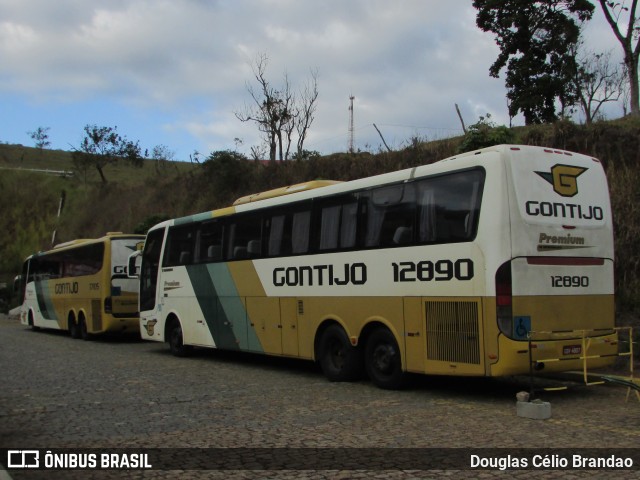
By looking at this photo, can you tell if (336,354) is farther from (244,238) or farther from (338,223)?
(244,238)

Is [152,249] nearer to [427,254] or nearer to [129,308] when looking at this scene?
[129,308]

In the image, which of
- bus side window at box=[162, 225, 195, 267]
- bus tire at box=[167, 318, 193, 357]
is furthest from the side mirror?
bus tire at box=[167, 318, 193, 357]

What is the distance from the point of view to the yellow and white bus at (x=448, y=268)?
830 centimetres

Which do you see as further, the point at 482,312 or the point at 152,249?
the point at 152,249

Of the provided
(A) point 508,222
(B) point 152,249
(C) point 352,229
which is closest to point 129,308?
(B) point 152,249

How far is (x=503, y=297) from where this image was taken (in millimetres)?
8188

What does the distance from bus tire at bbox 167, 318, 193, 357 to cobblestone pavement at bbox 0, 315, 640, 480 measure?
2654mm

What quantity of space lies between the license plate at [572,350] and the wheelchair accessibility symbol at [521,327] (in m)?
0.65

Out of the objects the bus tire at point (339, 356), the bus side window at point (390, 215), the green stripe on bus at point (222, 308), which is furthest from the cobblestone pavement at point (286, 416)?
the bus side window at point (390, 215)

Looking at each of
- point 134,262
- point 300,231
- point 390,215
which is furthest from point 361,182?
point 134,262

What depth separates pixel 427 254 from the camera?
9086 mm

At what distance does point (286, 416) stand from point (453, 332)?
247 cm

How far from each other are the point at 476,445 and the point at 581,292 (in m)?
3.49

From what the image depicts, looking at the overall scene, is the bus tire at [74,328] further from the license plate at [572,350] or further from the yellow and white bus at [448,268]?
the license plate at [572,350]
